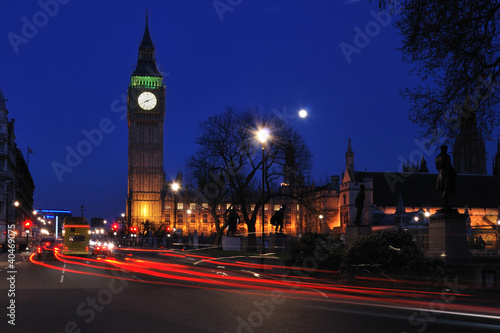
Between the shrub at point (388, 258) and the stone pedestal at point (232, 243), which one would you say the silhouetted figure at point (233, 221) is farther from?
the shrub at point (388, 258)

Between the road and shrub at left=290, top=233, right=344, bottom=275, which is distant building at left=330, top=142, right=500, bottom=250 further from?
the road

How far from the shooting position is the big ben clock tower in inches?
6270

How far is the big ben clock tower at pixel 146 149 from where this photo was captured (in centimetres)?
15925

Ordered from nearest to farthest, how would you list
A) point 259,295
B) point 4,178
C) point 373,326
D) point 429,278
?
point 373,326, point 259,295, point 429,278, point 4,178

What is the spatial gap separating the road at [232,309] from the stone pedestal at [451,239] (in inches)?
115

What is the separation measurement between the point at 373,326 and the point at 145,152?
509ft

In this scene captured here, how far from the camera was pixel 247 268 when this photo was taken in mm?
27922

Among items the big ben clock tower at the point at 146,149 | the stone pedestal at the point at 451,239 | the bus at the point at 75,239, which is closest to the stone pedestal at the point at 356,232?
the stone pedestal at the point at 451,239

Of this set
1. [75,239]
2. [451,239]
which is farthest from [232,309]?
[75,239]

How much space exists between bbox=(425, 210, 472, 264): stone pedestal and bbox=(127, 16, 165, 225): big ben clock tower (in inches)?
5659

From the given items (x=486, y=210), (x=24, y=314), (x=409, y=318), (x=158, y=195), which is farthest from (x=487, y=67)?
(x=158, y=195)

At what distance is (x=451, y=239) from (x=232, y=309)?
1020cm

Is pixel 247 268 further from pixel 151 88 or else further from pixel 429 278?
pixel 151 88

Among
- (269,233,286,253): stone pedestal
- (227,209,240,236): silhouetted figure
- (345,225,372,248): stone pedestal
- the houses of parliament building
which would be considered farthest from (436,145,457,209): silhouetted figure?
the houses of parliament building
